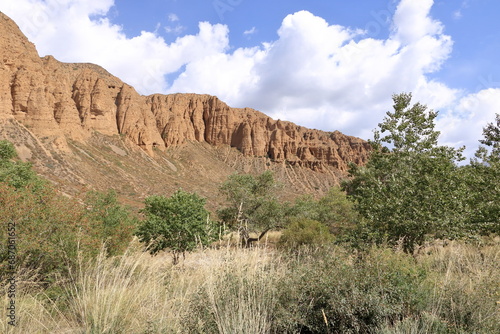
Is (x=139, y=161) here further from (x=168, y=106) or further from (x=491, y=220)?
(x=491, y=220)

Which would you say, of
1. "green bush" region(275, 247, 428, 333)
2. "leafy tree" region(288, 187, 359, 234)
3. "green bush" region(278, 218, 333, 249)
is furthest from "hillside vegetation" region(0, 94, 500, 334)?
"leafy tree" region(288, 187, 359, 234)

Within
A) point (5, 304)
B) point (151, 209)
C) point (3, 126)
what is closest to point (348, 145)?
point (3, 126)

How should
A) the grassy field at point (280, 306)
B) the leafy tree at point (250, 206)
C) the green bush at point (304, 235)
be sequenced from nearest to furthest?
the grassy field at point (280, 306) → the green bush at point (304, 235) → the leafy tree at point (250, 206)

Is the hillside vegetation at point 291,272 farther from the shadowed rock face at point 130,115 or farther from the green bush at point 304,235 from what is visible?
the shadowed rock face at point 130,115

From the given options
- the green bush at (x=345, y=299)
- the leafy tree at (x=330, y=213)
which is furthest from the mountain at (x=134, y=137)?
the leafy tree at (x=330, y=213)

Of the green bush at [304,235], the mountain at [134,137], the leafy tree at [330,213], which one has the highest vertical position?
the mountain at [134,137]

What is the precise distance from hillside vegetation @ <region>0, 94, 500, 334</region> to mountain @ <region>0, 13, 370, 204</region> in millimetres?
3033

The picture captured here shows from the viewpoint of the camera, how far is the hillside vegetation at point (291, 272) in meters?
3.62

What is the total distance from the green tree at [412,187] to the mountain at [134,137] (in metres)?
6.57

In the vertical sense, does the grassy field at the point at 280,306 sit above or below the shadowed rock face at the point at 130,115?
below

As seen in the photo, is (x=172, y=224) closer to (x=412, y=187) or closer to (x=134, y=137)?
(x=412, y=187)

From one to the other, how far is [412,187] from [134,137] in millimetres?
98022

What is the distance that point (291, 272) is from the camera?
4.69 m

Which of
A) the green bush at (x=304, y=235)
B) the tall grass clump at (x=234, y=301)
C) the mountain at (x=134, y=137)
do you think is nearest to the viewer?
the tall grass clump at (x=234, y=301)
